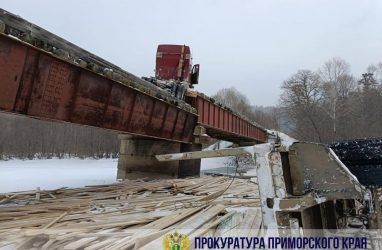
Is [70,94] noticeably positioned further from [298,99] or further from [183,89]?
[298,99]

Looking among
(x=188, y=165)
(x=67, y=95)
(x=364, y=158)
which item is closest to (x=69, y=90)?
(x=67, y=95)

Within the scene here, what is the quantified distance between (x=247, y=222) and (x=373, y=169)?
2.60m

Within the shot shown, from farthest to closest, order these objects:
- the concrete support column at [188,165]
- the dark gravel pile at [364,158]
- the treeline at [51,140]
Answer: the treeline at [51,140] < the concrete support column at [188,165] < the dark gravel pile at [364,158]

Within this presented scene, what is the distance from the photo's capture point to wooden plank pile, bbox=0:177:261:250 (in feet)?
14.5

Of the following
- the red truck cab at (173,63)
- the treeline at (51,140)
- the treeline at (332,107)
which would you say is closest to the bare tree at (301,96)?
the treeline at (332,107)

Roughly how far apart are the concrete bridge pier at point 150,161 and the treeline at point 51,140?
21.5 meters

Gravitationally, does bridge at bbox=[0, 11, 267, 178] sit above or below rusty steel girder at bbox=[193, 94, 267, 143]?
below

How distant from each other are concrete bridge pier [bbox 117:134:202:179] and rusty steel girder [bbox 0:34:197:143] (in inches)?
135

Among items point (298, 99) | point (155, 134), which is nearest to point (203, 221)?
point (155, 134)

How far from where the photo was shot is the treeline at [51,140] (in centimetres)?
3621

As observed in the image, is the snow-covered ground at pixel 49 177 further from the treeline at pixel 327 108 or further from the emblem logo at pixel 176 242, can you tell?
the treeline at pixel 327 108

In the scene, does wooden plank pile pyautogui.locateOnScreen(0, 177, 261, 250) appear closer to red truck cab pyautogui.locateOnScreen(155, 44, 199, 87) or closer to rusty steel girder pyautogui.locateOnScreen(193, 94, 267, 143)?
rusty steel girder pyautogui.locateOnScreen(193, 94, 267, 143)

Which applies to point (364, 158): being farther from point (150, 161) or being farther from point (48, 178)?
point (48, 178)

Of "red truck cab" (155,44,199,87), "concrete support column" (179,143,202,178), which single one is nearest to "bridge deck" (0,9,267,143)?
"concrete support column" (179,143,202,178)
